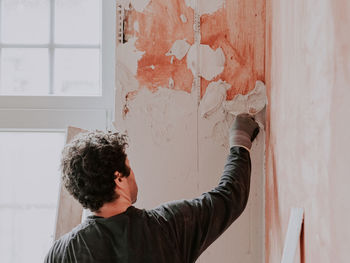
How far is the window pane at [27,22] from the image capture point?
7.27 ft

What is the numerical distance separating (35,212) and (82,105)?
24.0 inches

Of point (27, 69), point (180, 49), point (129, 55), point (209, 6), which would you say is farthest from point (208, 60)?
point (27, 69)

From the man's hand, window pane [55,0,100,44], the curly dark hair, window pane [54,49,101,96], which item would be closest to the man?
the curly dark hair

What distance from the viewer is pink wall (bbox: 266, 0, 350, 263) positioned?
2.61ft

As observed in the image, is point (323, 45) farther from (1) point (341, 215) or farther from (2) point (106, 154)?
(2) point (106, 154)

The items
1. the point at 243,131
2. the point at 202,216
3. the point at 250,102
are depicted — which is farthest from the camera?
the point at 250,102

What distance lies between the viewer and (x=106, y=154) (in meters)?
1.41

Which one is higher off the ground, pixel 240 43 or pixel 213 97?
pixel 240 43

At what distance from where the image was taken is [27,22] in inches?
87.3

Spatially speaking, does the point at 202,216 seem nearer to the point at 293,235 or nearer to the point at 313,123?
the point at 293,235

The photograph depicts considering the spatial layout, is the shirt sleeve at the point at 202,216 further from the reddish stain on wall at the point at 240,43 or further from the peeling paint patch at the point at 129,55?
the peeling paint patch at the point at 129,55

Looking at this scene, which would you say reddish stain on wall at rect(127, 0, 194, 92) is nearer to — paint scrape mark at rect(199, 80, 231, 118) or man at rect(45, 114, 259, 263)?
paint scrape mark at rect(199, 80, 231, 118)

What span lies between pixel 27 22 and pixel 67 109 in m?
0.51

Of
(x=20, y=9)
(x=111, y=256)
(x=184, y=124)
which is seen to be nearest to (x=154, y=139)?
(x=184, y=124)
